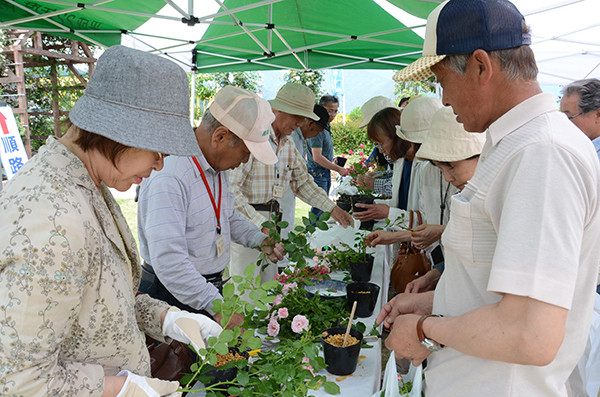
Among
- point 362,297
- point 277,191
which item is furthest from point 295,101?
point 362,297

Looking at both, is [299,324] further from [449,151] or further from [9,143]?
[9,143]

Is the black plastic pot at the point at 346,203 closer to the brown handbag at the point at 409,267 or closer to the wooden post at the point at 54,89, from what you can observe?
the brown handbag at the point at 409,267

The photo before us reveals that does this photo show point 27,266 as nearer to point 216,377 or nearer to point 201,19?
point 216,377

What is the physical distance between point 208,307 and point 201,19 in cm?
330

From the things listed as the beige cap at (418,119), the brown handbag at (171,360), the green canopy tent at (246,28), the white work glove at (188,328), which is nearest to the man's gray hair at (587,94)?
the beige cap at (418,119)

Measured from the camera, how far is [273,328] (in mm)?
1514

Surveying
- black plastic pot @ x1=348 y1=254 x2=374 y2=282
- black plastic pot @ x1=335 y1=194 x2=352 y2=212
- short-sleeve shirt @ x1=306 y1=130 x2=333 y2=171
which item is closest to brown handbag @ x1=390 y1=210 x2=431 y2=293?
black plastic pot @ x1=348 y1=254 x2=374 y2=282

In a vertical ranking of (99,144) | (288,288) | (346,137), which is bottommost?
(288,288)

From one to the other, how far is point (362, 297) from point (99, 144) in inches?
50.1

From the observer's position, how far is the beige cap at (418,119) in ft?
8.98

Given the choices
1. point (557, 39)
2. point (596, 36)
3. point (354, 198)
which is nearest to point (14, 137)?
point (354, 198)

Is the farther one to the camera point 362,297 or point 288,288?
point 362,297

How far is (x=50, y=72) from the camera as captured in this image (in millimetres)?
8453

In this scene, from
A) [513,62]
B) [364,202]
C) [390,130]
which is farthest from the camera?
[364,202]
